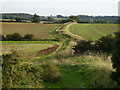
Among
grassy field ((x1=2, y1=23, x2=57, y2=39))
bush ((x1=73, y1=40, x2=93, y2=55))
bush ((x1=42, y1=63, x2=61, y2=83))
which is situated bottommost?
bush ((x1=42, y1=63, x2=61, y2=83))

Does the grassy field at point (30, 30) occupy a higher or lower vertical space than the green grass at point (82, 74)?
higher

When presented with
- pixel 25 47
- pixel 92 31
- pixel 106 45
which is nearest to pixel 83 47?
pixel 106 45

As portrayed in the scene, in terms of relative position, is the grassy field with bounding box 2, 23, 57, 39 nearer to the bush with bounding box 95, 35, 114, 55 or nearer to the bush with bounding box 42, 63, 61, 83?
the bush with bounding box 95, 35, 114, 55

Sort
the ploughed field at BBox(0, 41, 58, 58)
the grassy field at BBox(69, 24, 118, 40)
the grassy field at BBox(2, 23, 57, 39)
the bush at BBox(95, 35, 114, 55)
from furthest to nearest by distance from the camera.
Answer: the grassy field at BBox(2, 23, 57, 39)
the grassy field at BBox(69, 24, 118, 40)
the ploughed field at BBox(0, 41, 58, 58)
the bush at BBox(95, 35, 114, 55)

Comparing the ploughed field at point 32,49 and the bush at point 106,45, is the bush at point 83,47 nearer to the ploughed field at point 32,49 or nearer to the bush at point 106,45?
the bush at point 106,45

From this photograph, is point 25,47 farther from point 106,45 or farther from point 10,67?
point 10,67

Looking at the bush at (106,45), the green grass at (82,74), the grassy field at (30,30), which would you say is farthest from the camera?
the grassy field at (30,30)

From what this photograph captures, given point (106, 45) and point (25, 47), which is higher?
Result: point (106, 45)

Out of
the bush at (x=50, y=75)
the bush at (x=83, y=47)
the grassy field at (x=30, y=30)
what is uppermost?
the grassy field at (x=30, y=30)

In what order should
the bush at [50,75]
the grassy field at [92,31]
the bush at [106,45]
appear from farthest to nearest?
the grassy field at [92,31] < the bush at [106,45] < the bush at [50,75]

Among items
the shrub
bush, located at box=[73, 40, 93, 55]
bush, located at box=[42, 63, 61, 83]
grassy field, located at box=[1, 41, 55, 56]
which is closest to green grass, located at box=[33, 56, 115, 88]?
bush, located at box=[42, 63, 61, 83]

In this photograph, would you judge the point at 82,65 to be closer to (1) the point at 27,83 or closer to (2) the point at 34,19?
(1) the point at 27,83

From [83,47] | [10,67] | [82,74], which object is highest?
[83,47]

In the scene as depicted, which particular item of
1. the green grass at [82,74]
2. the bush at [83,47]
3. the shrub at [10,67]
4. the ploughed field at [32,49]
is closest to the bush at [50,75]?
the green grass at [82,74]
